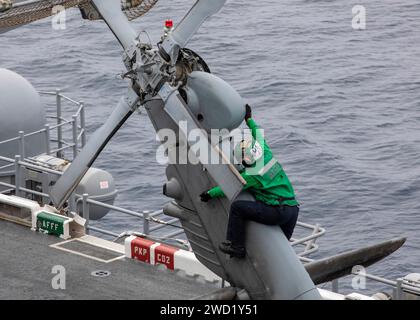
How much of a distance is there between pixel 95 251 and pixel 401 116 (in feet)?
99.7

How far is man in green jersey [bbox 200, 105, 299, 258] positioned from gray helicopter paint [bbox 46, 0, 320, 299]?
202 mm

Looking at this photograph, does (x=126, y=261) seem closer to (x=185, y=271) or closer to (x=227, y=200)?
(x=185, y=271)

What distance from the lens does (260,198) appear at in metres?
17.4

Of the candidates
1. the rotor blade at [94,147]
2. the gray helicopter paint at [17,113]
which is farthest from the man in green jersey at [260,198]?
the gray helicopter paint at [17,113]

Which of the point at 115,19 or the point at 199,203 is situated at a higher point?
the point at 115,19

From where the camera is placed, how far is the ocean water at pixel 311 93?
41.3 meters

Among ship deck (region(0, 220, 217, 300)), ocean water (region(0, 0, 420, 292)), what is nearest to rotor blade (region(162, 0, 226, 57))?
ship deck (region(0, 220, 217, 300))

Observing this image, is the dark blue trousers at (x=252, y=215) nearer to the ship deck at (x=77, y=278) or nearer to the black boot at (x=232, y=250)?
the black boot at (x=232, y=250)

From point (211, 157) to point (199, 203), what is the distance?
2.10 m

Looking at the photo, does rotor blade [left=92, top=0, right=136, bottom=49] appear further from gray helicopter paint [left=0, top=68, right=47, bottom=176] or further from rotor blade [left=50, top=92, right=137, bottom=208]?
gray helicopter paint [left=0, top=68, right=47, bottom=176]

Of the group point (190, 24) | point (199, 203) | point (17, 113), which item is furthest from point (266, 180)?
point (17, 113)

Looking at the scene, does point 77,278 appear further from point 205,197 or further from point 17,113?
point 17,113

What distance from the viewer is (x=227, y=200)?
17922mm
